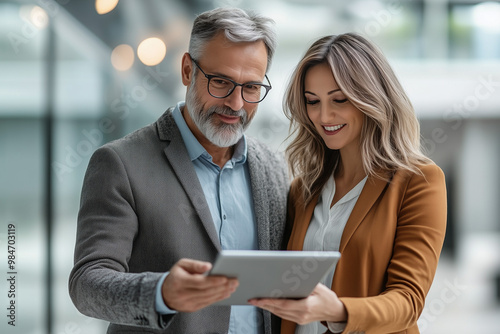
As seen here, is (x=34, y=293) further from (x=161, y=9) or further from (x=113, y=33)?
(x=161, y=9)

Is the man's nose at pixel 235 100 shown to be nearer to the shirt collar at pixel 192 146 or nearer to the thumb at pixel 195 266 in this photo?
the shirt collar at pixel 192 146

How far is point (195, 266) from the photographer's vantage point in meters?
1.23

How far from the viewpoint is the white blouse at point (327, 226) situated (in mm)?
1718

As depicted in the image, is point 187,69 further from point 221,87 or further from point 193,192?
point 193,192

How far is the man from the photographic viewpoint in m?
1.51

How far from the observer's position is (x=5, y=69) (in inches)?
101

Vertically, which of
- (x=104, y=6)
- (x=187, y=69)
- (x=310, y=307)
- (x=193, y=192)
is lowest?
(x=310, y=307)

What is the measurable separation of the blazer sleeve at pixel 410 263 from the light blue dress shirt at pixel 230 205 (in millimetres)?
385

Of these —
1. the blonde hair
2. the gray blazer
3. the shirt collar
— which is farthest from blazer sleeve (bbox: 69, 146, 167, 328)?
the blonde hair

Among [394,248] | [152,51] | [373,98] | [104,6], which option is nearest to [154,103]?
[152,51]

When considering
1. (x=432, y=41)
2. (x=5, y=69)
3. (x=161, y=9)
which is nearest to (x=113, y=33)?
(x=161, y=9)

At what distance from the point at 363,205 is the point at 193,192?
0.51 metres

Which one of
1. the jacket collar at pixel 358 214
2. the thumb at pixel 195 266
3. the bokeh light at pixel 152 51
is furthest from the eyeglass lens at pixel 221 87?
the bokeh light at pixel 152 51

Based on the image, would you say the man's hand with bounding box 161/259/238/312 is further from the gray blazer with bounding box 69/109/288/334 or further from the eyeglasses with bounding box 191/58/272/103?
the eyeglasses with bounding box 191/58/272/103
